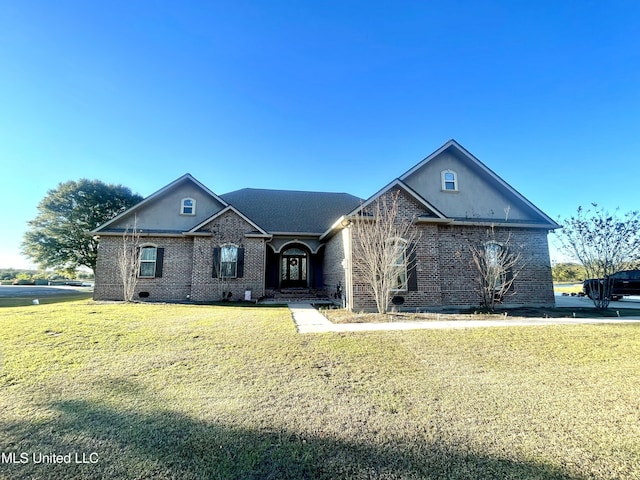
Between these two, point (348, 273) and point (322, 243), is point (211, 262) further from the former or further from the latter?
point (348, 273)

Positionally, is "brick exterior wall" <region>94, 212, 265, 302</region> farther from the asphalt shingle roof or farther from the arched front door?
the arched front door

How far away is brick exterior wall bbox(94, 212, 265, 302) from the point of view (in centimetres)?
1486

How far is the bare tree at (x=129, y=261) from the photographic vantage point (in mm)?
13891

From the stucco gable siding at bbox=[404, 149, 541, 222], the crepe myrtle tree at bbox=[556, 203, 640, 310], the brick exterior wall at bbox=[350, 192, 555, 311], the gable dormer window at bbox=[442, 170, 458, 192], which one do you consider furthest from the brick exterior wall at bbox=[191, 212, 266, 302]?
the crepe myrtle tree at bbox=[556, 203, 640, 310]

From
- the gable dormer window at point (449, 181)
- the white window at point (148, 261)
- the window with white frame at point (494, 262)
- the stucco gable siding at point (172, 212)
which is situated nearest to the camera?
the window with white frame at point (494, 262)

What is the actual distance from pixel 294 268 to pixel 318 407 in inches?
592

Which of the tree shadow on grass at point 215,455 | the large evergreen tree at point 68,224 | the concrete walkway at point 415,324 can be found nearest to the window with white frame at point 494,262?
the concrete walkway at point 415,324

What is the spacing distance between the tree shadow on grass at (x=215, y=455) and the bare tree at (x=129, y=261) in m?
12.3

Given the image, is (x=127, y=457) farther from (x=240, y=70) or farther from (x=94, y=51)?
(x=240, y=70)

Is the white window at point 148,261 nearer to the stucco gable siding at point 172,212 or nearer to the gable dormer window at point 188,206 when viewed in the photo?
the stucco gable siding at point 172,212

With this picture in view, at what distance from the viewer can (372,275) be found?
10258 millimetres

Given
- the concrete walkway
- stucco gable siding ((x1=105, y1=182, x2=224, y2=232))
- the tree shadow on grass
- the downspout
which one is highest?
stucco gable siding ((x1=105, y1=182, x2=224, y2=232))

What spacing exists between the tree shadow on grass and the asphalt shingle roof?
14.8 m

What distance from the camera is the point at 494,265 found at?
12.2m
